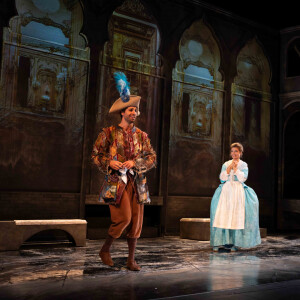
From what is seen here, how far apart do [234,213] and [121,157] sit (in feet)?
7.56

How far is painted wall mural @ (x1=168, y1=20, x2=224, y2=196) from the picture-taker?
7797 millimetres

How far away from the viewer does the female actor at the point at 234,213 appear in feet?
18.9

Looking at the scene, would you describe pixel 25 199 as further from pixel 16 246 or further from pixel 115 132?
pixel 115 132

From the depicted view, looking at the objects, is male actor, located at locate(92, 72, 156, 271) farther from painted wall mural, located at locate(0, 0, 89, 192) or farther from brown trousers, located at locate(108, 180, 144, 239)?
painted wall mural, located at locate(0, 0, 89, 192)

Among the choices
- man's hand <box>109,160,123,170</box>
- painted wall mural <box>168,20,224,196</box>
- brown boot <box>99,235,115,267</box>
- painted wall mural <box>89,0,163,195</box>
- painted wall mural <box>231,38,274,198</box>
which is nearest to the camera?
man's hand <box>109,160,123,170</box>

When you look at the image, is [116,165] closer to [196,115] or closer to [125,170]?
[125,170]

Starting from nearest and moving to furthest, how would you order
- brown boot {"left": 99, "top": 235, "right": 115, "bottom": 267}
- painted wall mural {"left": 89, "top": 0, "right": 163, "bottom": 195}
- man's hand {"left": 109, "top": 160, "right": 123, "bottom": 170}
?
man's hand {"left": 109, "top": 160, "right": 123, "bottom": 170}, brown boot {"left": 99, "top": 235, "right": 115, "bottom": 267}, painted wall mural {"left": 89, "top": 0, "right": 163, "bottom": 195}

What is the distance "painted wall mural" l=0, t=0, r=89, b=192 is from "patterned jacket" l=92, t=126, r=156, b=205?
2.39 meters

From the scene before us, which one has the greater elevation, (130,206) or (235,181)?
(235,181)

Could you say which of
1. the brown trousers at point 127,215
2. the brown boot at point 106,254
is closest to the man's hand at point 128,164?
the brown trousers at point 127,215

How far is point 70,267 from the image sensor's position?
13.6ft

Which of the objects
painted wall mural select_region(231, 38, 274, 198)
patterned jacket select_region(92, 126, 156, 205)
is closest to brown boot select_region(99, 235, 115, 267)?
patterned jacket select_region(92, 126, 156, 205)

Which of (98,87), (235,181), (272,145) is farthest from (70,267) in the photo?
(272,145)

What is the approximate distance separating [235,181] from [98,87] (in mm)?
2734
